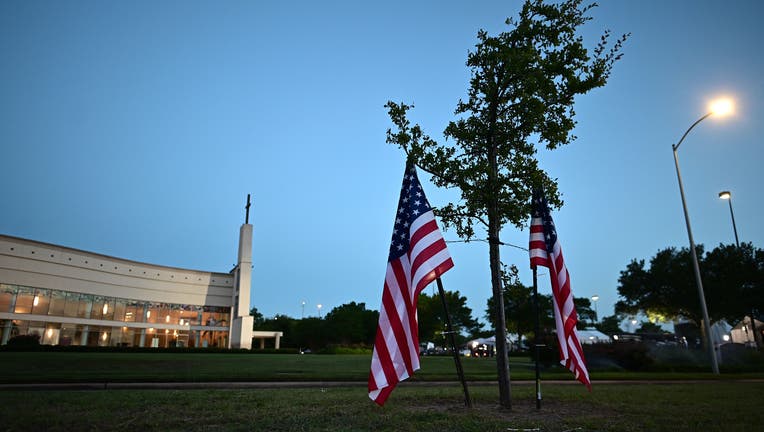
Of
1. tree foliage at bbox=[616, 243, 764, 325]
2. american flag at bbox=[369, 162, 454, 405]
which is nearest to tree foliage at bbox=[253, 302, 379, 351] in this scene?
tree foliage at bbox=[616, 243, 764, 325]

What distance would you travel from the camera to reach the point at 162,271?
208 feet

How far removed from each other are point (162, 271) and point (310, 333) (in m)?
24.8

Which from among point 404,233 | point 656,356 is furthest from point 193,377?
point 656,356

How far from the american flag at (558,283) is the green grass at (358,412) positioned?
0.93m

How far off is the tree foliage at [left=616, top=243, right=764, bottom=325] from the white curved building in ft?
→ 146

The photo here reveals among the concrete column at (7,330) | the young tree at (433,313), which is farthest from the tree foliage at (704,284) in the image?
the concrete column at (7,330)

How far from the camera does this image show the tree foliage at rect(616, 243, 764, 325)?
117 ft

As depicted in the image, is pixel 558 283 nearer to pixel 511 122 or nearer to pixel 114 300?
pixel 511 122

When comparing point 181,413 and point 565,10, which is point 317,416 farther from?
point 565,10

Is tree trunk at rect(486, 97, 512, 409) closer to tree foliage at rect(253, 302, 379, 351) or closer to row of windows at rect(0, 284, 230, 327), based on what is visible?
row of windows at rect(0, 284, 230, 327)

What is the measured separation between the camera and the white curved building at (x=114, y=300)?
4853cm

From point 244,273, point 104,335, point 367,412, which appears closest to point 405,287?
point 367,412

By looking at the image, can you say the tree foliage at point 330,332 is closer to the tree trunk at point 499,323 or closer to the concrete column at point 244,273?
the concrete column at point 244,273

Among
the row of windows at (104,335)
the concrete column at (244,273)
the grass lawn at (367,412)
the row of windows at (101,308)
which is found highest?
the concrete column at (244,273)
